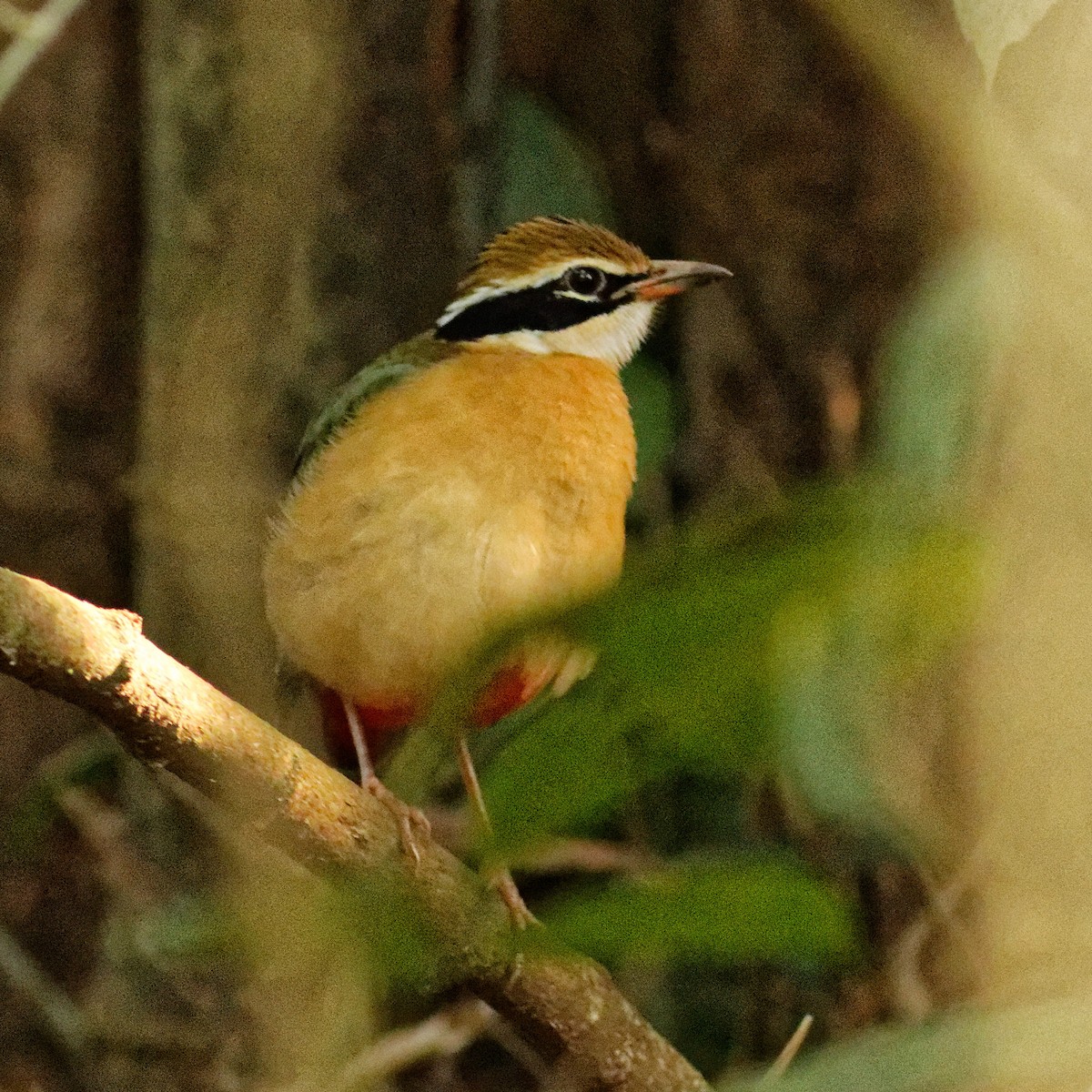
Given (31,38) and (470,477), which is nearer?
(31,38)

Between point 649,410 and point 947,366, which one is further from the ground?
point 947,366

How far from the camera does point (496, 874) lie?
2.02 feet

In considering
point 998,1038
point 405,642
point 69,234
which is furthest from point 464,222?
point 998,1038

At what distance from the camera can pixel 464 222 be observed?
9.80ft

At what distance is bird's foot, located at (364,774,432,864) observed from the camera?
4.90 feet

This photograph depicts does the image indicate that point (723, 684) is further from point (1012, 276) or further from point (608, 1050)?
point (608, 1050)

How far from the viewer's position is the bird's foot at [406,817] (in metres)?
1.49

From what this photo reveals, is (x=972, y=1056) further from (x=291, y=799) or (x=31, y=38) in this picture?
(x=31, y=38)

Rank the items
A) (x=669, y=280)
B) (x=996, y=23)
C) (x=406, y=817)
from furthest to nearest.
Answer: (x=669, y=280)
(x=406, y=817)
(x=996, y=23)

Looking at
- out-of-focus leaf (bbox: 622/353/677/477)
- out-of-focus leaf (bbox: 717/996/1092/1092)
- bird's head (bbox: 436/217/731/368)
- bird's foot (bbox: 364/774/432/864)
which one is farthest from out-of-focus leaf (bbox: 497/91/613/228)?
out-of-focus leaf (bbox: 717/996/1092/1092)

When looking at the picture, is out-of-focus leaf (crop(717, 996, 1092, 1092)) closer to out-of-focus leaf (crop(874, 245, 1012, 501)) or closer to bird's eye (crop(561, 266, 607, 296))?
out-of-focus leaf (crop(874, 245, 1012, 501))

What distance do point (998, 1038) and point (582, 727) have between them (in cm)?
31

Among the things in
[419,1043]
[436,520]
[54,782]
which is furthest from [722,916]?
[54,782]

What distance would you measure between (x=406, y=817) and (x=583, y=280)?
3.28 ft
